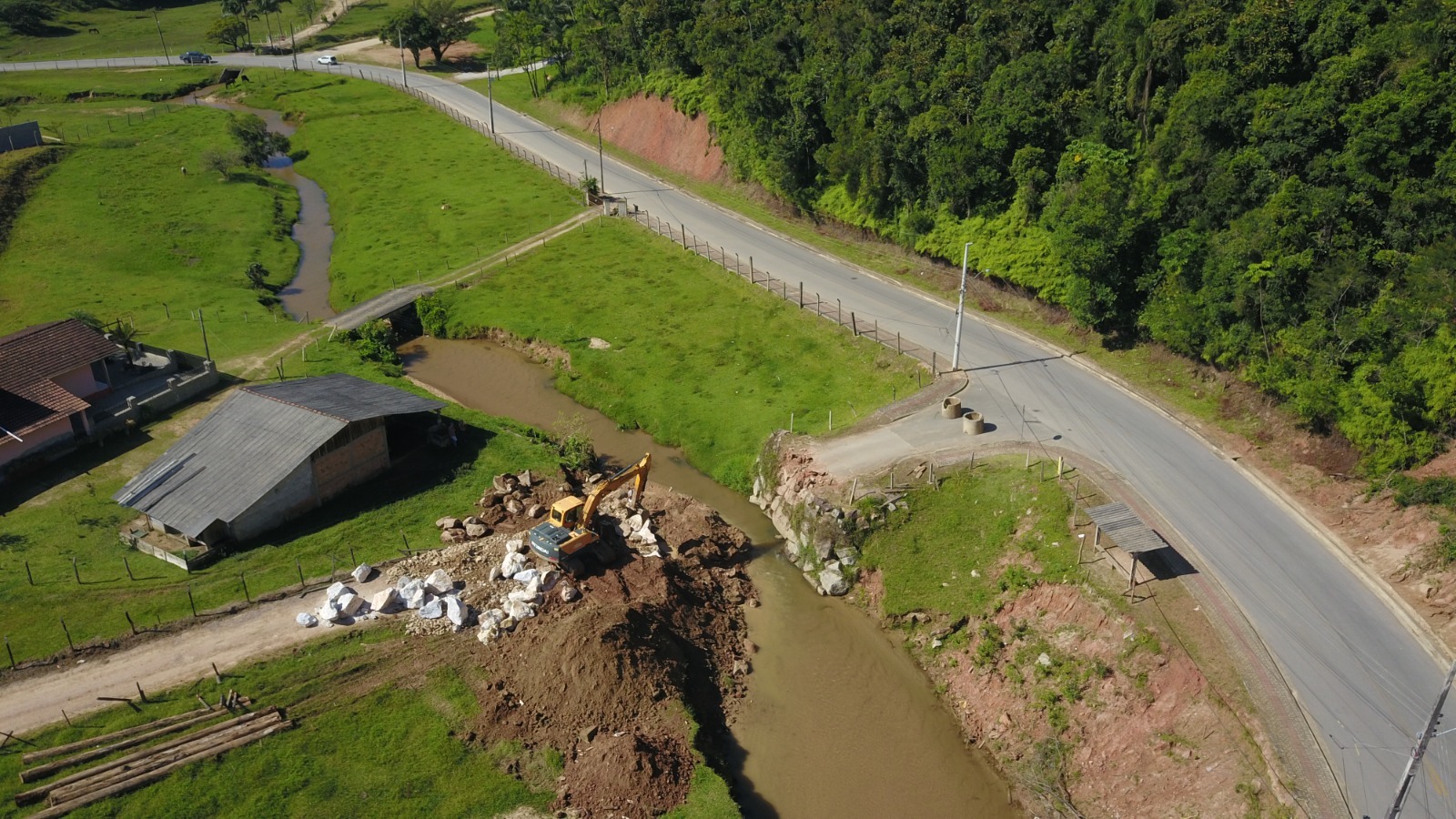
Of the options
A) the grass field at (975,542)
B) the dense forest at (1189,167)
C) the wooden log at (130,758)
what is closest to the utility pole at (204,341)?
the wooden log at (130,758)

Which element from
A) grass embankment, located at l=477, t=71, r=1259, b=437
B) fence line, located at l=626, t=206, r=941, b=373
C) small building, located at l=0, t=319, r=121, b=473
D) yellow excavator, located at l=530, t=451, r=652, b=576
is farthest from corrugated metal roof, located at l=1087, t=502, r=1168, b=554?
small building, located at l=0, t=319, r=121, b=473

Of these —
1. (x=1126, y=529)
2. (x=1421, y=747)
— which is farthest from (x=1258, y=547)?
(x=1421, y=747)

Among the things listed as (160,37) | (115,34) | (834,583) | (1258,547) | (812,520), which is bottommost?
(834,583)

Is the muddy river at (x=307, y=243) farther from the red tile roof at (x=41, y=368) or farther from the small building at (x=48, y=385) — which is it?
the red tile roof at (x=41, y=368)

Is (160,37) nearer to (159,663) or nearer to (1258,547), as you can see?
(159,663)

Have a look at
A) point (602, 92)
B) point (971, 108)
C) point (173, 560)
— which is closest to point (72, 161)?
point (602, 92)
